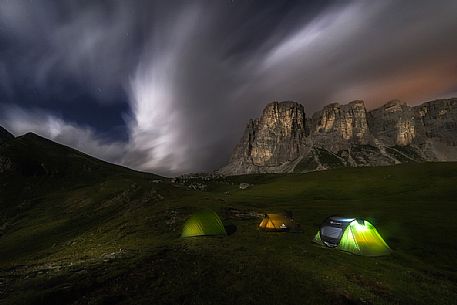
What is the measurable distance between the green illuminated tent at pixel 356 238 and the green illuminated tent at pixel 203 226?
14.5 m

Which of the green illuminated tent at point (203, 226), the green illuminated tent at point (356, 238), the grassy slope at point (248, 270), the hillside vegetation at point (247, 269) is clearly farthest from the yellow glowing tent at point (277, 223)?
the green illuminated tent at point (356, 238)

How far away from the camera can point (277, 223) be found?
1793 inches

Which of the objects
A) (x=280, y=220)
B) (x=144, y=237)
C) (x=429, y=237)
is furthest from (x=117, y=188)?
(x=429, y=237)

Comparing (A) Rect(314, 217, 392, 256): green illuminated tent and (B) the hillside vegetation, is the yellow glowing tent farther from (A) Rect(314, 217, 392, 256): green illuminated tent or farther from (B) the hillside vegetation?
(A) Rect(314, 217, 392, 256): green illuminated tent

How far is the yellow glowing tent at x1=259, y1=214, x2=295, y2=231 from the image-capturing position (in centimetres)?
4516

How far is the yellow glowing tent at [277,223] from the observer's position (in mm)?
45156

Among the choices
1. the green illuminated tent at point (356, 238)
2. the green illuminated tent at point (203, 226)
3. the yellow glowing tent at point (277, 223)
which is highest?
the green illuminated tent at point (203, 226)

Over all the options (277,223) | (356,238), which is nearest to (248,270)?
(356,238)

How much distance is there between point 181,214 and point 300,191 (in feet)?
240

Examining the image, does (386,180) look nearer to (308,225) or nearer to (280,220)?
(308,225)

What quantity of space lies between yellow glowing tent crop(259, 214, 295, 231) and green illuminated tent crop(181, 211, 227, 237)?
719 centimetres

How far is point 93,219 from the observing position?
3693 inches

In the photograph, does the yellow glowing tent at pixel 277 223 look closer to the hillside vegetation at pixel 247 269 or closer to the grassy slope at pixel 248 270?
the hillside vegetation at pixel 247 269

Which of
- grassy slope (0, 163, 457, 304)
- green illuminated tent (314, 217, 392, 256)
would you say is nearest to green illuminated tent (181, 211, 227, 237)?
grassy slope (0, 163, 457, 304)
